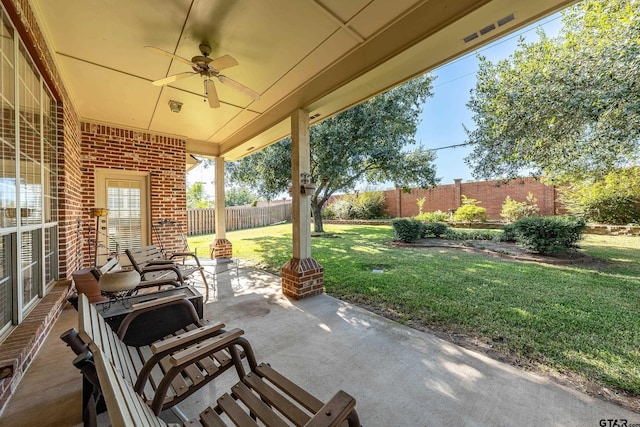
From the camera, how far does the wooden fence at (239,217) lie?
38.2 feet

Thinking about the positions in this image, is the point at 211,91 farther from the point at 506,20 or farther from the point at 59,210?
the point at 506,20

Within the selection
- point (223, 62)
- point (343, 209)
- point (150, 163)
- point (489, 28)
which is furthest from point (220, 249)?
point (343, 209)

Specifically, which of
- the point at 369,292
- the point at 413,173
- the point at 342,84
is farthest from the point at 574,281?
the point at 413,173

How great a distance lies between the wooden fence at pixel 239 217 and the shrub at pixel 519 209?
11609 mm

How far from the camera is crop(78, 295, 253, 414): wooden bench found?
3.72 feet

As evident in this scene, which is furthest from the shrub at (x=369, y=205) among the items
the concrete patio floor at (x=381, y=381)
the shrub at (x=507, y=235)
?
the concrete patio floor at (x=381, y=381)

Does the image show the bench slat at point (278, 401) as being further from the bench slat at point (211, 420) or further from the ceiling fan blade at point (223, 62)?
the ceiling fan blade at point (223, 62)

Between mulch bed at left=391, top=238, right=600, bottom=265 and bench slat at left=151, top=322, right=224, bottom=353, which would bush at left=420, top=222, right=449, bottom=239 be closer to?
mulch bed at left=391, top=238, right=600, bottom=265

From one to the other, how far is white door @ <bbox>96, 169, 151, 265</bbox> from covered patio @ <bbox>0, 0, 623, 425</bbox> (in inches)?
25.1

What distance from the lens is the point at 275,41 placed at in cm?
247

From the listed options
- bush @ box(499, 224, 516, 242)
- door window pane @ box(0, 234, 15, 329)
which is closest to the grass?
bush @ box(499, 224, 516, 242)

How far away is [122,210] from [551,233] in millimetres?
8830

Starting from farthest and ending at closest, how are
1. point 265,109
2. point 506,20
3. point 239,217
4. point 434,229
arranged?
point 239,217, point 434,229, point 265,109, point 506,20

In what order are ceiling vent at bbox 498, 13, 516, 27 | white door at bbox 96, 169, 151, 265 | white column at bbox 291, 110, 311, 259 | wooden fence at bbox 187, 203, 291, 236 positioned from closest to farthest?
ceiling vent at bbox 498, 13, 516, 27 → white column at bbox 291, 110, 311, 259 → white door at bbox 96, 169, 151, 265 → wooden fence at bbox 187, 203, 291, 236
